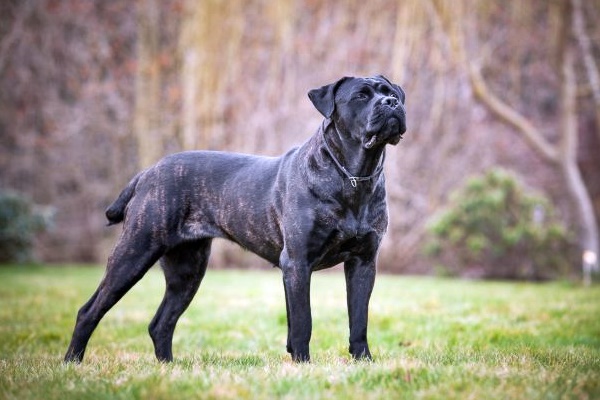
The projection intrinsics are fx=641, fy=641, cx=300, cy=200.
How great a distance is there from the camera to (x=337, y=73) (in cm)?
1574

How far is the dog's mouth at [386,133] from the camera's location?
376cm

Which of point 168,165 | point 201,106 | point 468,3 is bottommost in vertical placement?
point 168,165

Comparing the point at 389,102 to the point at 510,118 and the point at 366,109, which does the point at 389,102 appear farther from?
the point at 510,118

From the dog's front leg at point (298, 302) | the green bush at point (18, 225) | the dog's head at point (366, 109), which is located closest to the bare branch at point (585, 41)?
the dog's head at point (366, 109)

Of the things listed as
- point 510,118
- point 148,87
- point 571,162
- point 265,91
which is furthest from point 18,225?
point 571,162

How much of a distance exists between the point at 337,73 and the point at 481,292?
7.90 m

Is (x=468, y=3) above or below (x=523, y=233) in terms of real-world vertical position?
above

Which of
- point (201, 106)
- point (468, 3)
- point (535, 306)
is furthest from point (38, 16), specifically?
point (535, 306)

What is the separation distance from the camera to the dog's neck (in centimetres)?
392

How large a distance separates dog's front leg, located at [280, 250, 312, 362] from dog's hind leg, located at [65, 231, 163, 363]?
1.05m

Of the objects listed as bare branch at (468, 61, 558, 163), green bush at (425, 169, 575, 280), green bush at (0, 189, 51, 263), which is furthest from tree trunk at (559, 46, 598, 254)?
green bush at (0, 189, 51, 263)

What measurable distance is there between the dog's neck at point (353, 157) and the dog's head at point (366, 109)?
5cm

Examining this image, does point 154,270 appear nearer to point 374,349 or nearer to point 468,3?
point 468,3

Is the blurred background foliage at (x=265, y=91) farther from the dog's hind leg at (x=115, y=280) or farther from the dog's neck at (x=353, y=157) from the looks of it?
the dog's hind leg at (x=115, y=280)
